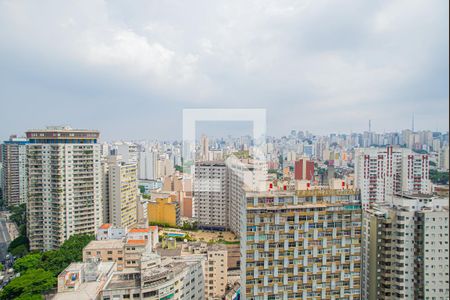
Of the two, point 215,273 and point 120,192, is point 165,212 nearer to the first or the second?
point 120,192

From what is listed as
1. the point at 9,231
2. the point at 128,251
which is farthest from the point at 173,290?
the point at 9,231

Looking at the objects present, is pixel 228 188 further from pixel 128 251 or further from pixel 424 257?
pixel 424 257

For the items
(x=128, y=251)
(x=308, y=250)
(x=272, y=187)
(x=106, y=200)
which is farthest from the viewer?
(x=106, y=200)

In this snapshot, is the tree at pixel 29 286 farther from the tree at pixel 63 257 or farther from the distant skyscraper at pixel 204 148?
the distant skyscraper at pixel 204 148

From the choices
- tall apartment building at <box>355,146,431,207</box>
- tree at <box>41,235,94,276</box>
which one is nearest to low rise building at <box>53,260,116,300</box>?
tree at <box>41,235,94,276</box>

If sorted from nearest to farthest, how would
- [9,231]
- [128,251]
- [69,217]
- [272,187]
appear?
[272,187], [128,251], [69,217], [9,231]

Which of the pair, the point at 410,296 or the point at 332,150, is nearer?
the point at 410,296

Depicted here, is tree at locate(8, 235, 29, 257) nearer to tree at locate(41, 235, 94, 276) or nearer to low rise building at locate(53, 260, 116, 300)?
tree at locate(41, 235, 94, 276)

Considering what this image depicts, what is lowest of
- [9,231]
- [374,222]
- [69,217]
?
[9,231]

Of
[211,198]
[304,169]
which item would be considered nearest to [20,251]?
[211,198]
